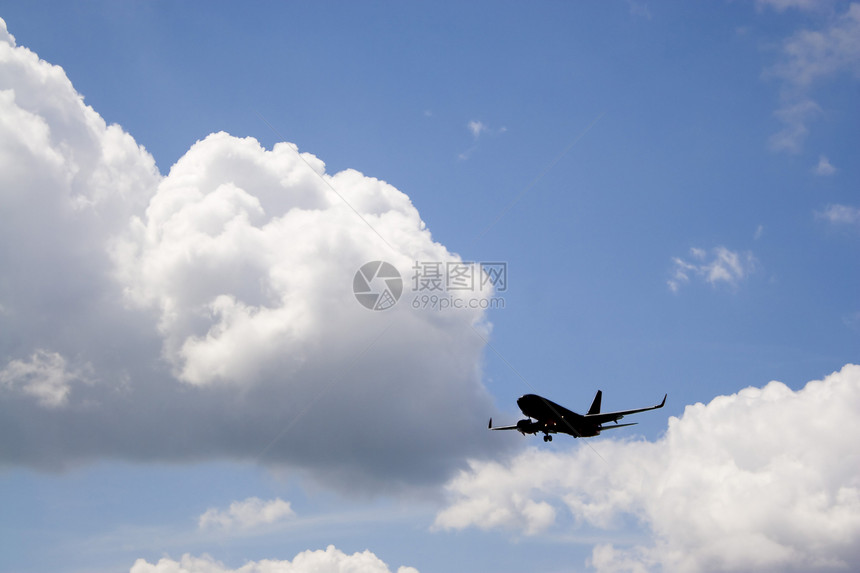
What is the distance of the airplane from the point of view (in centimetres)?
10212

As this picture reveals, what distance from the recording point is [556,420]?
105750 millimetres

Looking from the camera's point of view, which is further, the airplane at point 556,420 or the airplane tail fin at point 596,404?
the airplane tail fin at point 596,404

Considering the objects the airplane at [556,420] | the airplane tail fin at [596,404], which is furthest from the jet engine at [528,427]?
the airplane tail fin at [596,404]

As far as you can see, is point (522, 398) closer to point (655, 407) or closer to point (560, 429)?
point (560, 429)

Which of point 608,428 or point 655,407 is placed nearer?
point 655,407

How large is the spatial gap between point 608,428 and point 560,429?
724cm

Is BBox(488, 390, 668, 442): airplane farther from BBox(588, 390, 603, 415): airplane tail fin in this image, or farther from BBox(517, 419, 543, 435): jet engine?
BBox(588, 390, 603, 415): airplane tail fin

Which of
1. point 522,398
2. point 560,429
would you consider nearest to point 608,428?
point 560,429

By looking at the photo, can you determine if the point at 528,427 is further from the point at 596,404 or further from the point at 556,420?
the point at 596,404

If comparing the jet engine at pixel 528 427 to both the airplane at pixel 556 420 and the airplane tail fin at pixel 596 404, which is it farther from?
the airplane tail fin at pixel 596 404

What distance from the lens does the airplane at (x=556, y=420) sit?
335 feet

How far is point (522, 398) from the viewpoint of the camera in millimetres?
101812

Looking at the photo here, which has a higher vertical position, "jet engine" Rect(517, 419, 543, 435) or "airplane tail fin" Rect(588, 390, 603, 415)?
"airplane tail fin" Rect(588, 390, 603, 415)

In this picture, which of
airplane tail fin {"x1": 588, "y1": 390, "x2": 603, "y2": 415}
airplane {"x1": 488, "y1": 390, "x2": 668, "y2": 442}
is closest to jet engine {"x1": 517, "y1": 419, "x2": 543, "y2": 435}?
airplane {"x1": 488, "y1": 390, "x2": 668, "y2": 442}
